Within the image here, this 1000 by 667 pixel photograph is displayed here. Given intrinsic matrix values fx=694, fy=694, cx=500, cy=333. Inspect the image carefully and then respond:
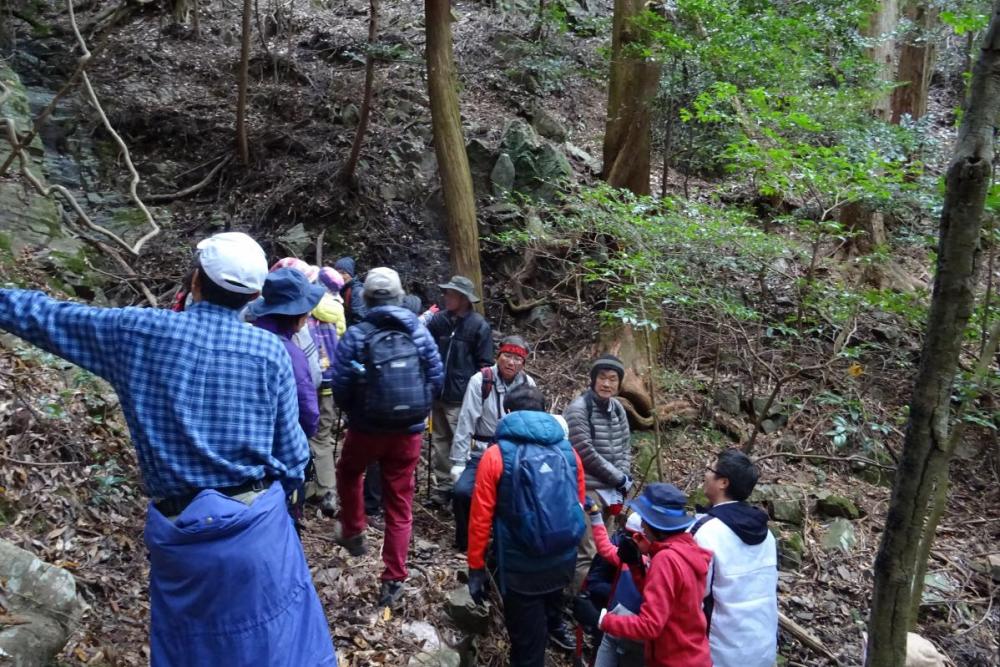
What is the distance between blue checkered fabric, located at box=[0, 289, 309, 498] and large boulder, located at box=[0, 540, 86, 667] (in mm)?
1214

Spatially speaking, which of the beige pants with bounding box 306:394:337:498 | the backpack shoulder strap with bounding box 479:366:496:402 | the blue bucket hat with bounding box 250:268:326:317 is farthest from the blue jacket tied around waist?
the beige pants with bounding box 306:394:337:498

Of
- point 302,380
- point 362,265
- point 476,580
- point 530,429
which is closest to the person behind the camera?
point 302,380

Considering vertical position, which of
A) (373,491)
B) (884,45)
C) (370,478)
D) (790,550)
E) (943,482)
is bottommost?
(790,550)

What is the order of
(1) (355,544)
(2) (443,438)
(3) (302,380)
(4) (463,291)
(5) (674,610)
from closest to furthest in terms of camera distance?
(5) (674,610) < (3) (302,380) < (1) (355,544) < (4) (463,291) < (2) (443,438)

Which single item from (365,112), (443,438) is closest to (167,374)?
(443,438)

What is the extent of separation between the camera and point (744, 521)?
3.54 m

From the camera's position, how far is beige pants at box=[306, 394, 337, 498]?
18.3 feet

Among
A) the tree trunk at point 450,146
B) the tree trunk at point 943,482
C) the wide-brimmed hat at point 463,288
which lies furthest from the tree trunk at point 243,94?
the tree trunk at point 943,482

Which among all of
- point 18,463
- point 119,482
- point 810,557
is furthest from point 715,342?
point 18,463

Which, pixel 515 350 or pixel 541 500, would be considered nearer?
pixel 541 500

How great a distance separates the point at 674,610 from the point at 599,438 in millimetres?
1957

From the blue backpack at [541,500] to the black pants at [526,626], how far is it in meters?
0.38

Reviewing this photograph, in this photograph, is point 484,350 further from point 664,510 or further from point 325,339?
point 664,510

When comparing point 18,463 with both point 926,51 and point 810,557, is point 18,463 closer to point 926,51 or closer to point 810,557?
point 810,557
